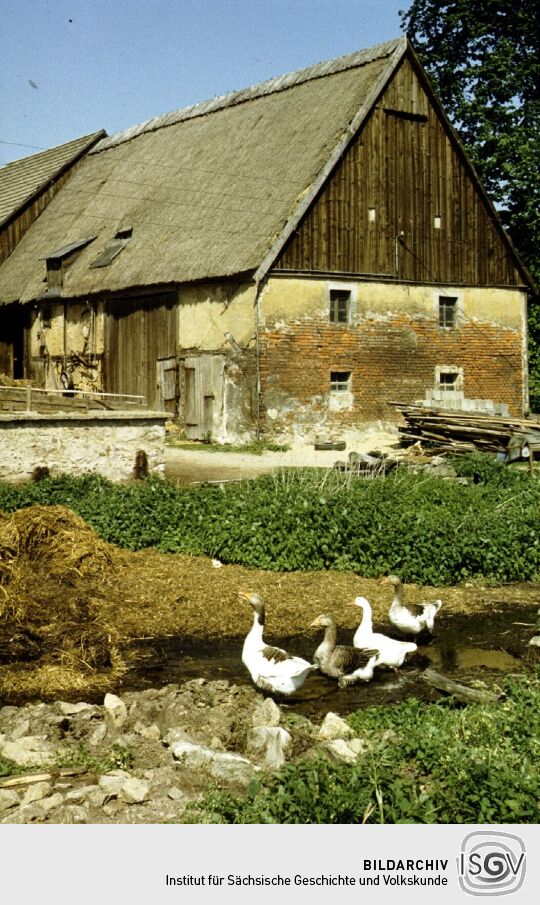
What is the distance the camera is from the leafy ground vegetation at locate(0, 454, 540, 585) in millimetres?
11789

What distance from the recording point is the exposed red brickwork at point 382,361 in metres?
23.8

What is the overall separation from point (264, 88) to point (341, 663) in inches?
938

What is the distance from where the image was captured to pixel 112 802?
221 inches

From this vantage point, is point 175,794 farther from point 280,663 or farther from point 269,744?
point 280,663

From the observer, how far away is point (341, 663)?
8273mm

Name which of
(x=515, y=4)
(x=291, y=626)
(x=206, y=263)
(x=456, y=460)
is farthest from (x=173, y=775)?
(x=515, y=4)

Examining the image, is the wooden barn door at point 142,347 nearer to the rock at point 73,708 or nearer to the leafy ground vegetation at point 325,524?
the leafy ground vegetation at point 325,524

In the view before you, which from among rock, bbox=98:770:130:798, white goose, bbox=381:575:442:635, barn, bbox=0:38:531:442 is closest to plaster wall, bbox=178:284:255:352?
barn, bbox=0:38:531:442

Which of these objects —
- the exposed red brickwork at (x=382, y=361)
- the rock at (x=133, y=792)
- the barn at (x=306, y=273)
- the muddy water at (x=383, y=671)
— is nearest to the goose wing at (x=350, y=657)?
the muddy water at (x=383, y=671)

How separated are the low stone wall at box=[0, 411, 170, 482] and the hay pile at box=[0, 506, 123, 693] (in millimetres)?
3646

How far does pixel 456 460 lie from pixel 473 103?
1682cm

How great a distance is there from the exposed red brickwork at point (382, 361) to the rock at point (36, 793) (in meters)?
18.1
